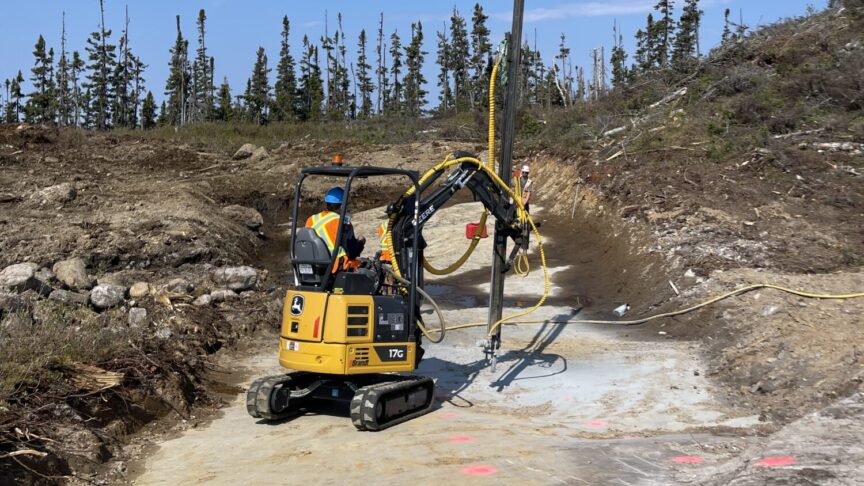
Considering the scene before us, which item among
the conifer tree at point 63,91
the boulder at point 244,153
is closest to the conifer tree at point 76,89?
the conifer tree at point 63,91

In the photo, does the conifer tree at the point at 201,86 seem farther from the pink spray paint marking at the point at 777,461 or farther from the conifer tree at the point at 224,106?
the pink spray paint marking at the point at 777,461

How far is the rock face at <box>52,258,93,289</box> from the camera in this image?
45.9 ft

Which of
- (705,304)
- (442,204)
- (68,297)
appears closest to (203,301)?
(68,297)

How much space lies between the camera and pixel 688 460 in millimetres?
6746

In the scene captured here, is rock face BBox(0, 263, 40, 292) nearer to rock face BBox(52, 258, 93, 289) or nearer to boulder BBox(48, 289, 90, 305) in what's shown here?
boulder BBox(48, 289, 90, 305)

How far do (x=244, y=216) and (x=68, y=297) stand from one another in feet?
39.3

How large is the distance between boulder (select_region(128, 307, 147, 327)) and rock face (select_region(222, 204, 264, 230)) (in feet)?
40.2

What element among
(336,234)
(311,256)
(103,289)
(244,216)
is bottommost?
(103,289)

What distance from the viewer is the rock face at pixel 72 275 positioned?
45.9 ft

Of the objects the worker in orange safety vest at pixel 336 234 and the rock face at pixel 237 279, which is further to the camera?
the rock face at pixel 237 279

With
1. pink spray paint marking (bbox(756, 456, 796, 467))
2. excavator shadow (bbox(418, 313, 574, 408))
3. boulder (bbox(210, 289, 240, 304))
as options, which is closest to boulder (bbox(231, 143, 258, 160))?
boulder (bbox(210, 289, 240, 304))

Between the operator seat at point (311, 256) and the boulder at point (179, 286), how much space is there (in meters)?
6.93

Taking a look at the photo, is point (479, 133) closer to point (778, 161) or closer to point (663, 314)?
point (778, 161)

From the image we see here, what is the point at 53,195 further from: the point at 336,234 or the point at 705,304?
the point at 705,304
